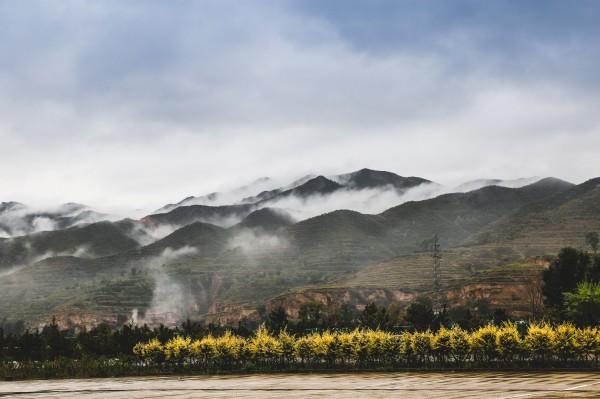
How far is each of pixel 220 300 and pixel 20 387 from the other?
526 feet

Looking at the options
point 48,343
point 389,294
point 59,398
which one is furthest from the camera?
point 389,294

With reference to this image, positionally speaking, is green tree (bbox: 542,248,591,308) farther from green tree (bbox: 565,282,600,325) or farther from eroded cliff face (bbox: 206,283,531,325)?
eroded cliff face (bbox: 206,283,531,325)

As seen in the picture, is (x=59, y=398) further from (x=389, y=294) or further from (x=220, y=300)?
(x=220, y=300)

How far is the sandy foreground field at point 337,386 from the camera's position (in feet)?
62.7

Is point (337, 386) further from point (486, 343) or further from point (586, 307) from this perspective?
point (586, 307)

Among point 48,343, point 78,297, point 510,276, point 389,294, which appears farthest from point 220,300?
point 48,343

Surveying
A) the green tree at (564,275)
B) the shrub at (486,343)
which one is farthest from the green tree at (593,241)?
the shrub at (486,343)

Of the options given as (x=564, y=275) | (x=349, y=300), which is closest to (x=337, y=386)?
(x=564, y=275)

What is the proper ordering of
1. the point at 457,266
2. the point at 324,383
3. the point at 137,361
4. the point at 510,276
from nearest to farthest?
the point at 324,383 < the point at 137,361 < the point at 510,276 < the point at 457,266

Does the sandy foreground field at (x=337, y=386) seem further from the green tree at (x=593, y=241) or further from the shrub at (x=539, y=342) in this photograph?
the green tree at (x=593, y=241)

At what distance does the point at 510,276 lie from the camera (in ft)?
417

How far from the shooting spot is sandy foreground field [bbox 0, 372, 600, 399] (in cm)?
1911

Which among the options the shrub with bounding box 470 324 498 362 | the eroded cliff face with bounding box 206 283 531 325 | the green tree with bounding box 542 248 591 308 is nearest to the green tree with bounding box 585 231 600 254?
the eroded cliff face with bounding box 206 283 531 325

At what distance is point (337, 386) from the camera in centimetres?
2320
